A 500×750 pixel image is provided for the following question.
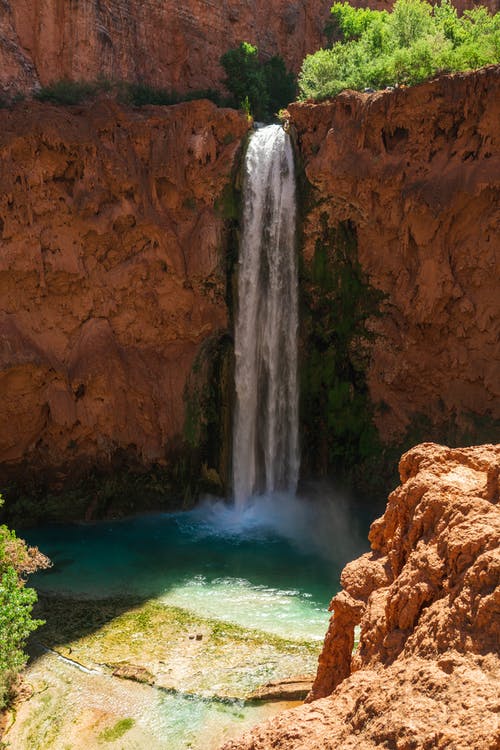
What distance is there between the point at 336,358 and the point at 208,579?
29.2 feet

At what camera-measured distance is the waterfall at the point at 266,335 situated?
71.0 ft

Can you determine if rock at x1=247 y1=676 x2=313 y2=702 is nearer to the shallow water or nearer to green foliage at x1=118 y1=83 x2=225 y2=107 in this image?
the shallow water

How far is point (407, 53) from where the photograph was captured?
20.9 metres

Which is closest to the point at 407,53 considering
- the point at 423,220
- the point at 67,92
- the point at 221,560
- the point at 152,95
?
the point at 423,220

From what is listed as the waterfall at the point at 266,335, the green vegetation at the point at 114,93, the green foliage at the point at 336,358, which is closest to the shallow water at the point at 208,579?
the waterfall at the point at 266,335

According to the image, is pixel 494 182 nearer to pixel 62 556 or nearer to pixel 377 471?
pixel 377 471

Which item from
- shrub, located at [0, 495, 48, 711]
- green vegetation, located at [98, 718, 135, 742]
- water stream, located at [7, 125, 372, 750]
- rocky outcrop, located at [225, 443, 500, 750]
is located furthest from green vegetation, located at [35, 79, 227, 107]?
rocky outcrop, located at [225, 443, 500, 750]

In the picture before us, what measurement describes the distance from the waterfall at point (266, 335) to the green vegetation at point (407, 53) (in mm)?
3437

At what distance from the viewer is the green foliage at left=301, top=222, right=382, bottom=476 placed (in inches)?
837

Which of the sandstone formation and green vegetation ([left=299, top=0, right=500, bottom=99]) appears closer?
the sandstone formation

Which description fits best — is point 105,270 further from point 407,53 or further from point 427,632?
point 427,632

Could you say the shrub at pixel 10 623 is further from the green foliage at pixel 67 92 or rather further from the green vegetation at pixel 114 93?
the green vegetation at pixel 114 93

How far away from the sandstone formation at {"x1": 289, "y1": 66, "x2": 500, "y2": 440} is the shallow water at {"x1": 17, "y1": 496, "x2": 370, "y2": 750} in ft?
16.2

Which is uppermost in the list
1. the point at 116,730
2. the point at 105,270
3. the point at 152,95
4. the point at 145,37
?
the point at 145,37
